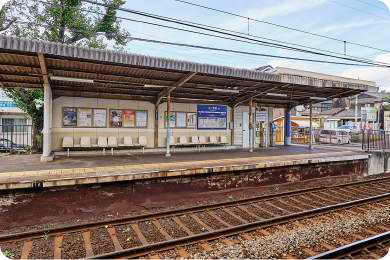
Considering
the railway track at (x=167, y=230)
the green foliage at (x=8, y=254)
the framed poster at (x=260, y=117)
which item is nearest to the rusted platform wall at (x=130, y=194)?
the railway track at (x=167, y=230)

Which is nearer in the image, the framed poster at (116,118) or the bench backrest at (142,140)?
the framed poster at (116,118)

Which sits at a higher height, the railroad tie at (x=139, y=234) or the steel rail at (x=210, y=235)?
the steel rail at (x=210, y=235)

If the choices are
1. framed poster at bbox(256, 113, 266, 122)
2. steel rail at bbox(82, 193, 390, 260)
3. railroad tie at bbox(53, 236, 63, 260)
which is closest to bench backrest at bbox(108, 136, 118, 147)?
railroad tie at bbox(53, 236, 63, 260)

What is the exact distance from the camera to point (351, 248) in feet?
12.5

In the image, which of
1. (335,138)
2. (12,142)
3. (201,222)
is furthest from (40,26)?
(335,138)

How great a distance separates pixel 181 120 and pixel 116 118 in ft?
10.2

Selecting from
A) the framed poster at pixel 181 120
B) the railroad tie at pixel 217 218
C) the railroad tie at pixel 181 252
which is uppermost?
the framed poster at pixel 181 120

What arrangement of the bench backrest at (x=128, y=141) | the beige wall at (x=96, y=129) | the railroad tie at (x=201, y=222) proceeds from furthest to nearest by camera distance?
the bench backrest at (x=128, y=141) → the beige wall at (x=96, y=129) → the railroad tie at (x=201, y=222)

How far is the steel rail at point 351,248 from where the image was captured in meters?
3.52

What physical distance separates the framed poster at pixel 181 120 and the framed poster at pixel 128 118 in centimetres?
215

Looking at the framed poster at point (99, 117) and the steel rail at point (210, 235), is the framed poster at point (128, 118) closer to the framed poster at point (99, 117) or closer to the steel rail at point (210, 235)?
the framed poster at point (99, 117)

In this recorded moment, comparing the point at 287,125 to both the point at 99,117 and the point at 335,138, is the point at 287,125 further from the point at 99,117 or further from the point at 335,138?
the point at 99,117

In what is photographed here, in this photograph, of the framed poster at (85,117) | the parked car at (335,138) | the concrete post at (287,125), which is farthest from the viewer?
the parked car at (335,138)

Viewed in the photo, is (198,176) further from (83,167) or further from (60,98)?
(60,98)
